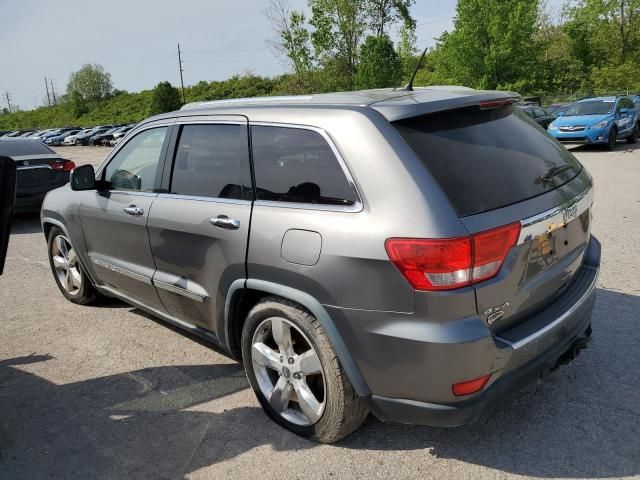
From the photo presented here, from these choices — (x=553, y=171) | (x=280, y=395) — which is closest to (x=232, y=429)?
(x=280, y=395)

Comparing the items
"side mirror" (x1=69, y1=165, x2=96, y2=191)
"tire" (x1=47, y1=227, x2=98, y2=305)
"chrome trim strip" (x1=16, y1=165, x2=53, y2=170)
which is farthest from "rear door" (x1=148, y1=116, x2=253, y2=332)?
"chrome trim strip" (x1=16, y1=165, x2=53, y2=170)

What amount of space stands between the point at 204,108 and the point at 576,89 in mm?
49788

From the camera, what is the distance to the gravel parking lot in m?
2.67

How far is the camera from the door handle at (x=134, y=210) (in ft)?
12.1

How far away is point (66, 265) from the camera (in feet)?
16.9

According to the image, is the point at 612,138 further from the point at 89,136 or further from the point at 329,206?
the point at 89,136

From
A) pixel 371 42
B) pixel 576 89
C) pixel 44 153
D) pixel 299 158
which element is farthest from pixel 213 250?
pixel 576 89

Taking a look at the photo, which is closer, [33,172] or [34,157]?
[33,172]

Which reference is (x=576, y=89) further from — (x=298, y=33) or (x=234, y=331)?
(x=234, y=331)

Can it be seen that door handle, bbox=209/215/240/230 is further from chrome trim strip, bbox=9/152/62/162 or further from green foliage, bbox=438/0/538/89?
green foliage, bbox=438/0/538/89

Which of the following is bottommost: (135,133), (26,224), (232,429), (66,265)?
(232,429)

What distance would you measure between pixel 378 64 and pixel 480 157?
36425 millimetres

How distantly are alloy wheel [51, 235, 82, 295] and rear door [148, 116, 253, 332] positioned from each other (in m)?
1.75

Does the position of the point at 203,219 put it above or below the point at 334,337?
above
